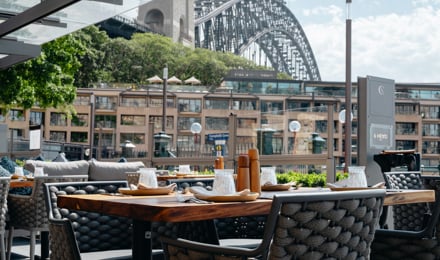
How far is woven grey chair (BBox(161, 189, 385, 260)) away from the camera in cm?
163

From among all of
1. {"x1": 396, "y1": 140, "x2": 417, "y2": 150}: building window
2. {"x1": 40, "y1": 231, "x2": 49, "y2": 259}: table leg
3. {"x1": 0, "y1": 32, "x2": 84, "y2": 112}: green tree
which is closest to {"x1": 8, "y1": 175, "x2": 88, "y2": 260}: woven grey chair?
{"x1": 40, "y1": 231, "x2": 49, "y2": 259}: table leg

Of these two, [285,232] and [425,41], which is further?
[425,41]

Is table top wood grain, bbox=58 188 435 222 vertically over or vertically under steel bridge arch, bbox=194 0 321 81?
under

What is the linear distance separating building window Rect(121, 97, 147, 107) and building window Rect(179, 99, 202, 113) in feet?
11.3

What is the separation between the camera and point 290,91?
60.3m

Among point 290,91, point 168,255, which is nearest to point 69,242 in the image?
point 168,255

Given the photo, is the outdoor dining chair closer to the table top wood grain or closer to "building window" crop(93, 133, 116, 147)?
the table top wood grain

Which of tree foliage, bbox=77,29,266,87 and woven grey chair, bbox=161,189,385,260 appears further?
tree foliage, bbox=77,29,266,87

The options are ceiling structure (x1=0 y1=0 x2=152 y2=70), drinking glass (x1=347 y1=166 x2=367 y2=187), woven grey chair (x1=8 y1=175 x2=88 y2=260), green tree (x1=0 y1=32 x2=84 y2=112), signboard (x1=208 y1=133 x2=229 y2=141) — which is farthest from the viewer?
green tree (x1=0 y1=32 x2=84 y2=112)

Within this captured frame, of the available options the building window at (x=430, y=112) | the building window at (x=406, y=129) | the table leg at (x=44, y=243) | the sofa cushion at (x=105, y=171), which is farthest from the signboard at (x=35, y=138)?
the building window at (x=430, y=112)

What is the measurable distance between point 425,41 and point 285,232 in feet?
306

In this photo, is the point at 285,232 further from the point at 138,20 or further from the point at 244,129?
the point at 138,20

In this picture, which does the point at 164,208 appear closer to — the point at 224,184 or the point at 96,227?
the point at 224,184

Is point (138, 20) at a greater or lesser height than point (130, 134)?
greater
